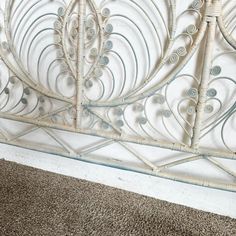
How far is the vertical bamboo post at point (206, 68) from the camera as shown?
3.31 feet

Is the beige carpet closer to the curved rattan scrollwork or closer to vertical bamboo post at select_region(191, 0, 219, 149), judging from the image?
the curved rattan scrollwork

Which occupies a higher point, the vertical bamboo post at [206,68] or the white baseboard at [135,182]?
the vertical bamboo post at [206,68]

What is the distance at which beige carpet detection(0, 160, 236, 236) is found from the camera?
3.66 feet

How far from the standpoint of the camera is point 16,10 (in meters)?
1.34

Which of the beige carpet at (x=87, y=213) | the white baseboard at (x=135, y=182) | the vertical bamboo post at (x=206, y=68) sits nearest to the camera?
the vertical bamboo post at (x=206, y=68)

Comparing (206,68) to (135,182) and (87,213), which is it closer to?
(135,182)

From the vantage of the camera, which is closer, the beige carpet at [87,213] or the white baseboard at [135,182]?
the beige carpet at [87,213]

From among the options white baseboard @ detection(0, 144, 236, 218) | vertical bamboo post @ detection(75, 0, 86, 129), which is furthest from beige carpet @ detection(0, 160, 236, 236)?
vertical bamboo post @ detection(75, 0, 86, 129)

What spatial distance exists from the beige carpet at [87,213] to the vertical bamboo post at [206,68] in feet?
1.08

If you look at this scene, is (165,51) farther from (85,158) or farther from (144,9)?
(85,158)

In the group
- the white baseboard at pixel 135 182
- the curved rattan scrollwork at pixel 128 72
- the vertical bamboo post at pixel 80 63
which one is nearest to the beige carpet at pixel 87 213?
the white baseboard at pixel 135 182

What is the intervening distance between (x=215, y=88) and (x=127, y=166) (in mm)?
498

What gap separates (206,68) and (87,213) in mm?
745

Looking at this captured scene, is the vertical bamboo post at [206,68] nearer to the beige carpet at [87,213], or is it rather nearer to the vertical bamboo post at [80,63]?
the beige carpet at [87,213]
